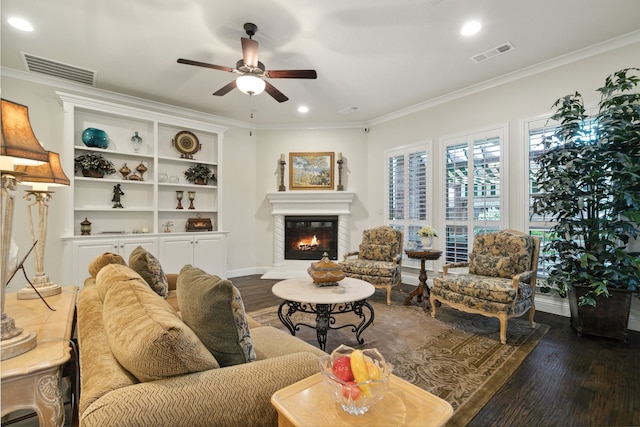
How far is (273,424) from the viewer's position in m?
1.06

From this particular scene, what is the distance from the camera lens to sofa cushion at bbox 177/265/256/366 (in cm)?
115

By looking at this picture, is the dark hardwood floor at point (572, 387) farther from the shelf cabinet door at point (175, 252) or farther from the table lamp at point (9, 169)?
the shelf cabinet door at point (175, 252)

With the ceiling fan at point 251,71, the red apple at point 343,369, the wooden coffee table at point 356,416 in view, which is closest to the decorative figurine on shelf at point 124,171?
the ceiling fan at point 251,71

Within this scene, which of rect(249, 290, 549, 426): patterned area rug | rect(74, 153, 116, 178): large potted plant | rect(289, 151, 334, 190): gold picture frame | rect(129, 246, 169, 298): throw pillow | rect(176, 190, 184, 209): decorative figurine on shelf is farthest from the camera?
rect(289, 151, 334, 190): gold picture frame

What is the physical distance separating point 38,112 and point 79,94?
0.57 metres

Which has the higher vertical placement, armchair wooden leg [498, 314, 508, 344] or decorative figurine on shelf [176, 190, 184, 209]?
decorative figurine on shelf [176, 190, 184, 209]

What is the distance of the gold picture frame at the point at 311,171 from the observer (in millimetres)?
5832

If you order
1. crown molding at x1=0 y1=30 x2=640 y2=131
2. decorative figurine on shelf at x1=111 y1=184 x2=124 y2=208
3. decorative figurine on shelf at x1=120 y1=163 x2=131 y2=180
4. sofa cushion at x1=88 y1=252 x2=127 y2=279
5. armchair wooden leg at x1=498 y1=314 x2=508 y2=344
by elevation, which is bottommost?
armchair wooden leg at x1=498 y1=314 x2=508 y2=344

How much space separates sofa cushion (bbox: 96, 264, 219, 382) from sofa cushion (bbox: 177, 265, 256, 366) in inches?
3.0

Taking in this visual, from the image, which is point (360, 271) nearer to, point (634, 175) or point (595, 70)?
point (634, 175)

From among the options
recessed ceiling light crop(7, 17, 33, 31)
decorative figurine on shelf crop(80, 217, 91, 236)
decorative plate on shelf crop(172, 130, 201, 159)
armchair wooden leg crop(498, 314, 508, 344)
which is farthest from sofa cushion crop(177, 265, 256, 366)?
decorative plate on shelf crop(172, 130, 201, 159)

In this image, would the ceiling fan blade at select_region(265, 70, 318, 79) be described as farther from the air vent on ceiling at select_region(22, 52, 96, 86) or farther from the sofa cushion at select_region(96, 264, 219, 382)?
the air vent on ceiling at select_region(22, 52, 96, 86)

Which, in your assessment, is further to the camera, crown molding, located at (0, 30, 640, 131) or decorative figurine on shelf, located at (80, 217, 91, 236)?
decorative figurine on shelf, located at (80, 217, 91, 236)

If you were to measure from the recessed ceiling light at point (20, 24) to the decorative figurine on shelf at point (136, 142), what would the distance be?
181cm
